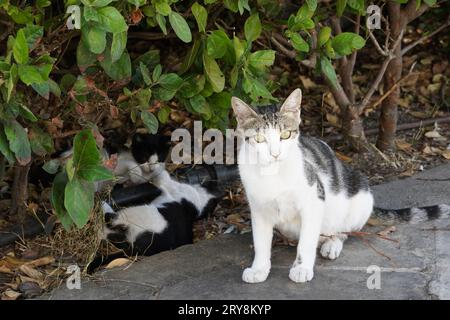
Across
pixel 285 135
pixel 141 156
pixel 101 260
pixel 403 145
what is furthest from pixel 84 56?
pixel 403 145

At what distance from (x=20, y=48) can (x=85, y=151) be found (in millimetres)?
529

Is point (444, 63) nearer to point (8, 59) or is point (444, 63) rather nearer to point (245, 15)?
point (245, 15)

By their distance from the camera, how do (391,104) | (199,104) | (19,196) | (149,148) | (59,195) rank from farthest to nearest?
(149,148) → (391,104) → (19,196) → (199,104) → (59,195)

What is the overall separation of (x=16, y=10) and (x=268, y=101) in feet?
4.71

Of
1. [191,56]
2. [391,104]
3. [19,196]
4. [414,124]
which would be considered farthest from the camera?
[414,124]

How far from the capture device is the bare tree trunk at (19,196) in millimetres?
4504

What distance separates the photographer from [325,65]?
395cm

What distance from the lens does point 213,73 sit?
3.79 metres

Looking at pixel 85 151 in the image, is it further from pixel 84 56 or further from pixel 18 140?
pixel 84 56

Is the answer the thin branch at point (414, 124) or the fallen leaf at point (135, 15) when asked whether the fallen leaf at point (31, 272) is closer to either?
the fallen leaf at point (135, 15)

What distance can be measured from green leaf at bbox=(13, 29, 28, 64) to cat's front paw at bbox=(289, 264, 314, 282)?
1.51 meters

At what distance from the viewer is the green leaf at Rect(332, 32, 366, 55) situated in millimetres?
3842

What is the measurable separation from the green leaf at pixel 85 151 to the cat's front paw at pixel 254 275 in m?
0.87

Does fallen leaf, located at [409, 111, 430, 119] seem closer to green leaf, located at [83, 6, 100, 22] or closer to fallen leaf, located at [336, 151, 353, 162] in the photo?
fallen leaf, located at [336, 151, 353, 162]
